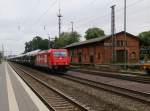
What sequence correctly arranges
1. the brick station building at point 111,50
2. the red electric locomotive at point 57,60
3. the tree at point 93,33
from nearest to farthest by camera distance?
the red electric locomotive at point 57,60 → the brick station building at point 111,50 → the tree at point 93,33

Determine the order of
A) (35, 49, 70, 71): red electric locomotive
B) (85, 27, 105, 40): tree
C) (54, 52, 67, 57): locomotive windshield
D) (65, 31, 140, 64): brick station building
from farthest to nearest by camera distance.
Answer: (85, 27, 105, 40): tree
(65, 31, 140, 64): brick station building
(54, 52, 67, 57): locomotive windshield
(35, 49, 70, 71): red electric locomotive

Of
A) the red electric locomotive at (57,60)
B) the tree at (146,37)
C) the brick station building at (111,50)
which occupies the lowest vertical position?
the red electric locomotive at (57,60)

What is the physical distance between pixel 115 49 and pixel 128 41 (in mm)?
3886

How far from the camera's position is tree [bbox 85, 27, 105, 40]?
106 meters

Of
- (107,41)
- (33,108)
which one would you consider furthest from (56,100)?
(107,41)

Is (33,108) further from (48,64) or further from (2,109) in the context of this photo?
(48,64)

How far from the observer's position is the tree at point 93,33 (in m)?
106

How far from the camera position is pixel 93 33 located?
106062mm

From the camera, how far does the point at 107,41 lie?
59750mm

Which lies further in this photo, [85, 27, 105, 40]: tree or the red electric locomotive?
[85, 27, 105, 40]: tree

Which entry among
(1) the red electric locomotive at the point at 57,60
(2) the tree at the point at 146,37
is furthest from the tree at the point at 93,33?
(1) the red electric locomotive at the point at 57,60

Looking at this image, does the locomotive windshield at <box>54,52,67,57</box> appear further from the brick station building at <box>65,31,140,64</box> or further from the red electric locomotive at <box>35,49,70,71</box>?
the brick station building at <box>65,31,140,64</box>

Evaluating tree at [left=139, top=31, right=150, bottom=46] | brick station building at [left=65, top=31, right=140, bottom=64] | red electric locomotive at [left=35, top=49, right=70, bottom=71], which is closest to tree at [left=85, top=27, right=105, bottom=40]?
tree at [left=139, top=31, right=150, bottom=46]

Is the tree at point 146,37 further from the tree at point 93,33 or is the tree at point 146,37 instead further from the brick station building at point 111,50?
the brick station building at point 111,50
